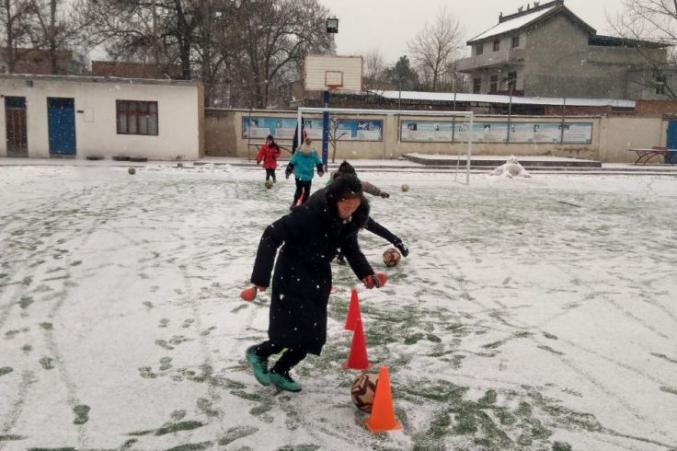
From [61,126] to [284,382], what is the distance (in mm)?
25156

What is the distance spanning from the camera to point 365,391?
3.68 m

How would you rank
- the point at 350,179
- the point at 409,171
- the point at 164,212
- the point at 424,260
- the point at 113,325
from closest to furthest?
the point at 350,179
the point at 113,325
the point at 424,260
the point at 164,212
the point at 409,171

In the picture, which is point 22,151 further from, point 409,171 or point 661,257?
point 661,257

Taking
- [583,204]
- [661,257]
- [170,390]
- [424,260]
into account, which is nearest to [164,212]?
[424,260]

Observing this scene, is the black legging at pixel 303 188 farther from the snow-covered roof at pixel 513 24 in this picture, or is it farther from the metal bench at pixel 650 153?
the snow-covered roof at pixel 513 24

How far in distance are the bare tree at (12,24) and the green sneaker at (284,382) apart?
114ft

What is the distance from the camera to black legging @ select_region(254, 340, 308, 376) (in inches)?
151

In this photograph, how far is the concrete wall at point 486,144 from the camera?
28.9m

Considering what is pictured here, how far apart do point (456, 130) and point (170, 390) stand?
90.9 ft

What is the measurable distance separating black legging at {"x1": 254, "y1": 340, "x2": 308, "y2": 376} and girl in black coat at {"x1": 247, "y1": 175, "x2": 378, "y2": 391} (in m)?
0.04

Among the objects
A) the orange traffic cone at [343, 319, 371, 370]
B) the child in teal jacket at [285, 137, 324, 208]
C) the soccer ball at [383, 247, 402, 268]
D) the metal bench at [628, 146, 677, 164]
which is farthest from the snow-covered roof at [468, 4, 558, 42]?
the orange traffic cone at [343, 319, 371, 370]

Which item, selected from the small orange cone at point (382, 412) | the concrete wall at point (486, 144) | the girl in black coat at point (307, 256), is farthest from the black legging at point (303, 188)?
the concrete wall at point (486, 144)

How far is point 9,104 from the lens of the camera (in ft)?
83.1

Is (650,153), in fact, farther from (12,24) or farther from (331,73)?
(12,24)
